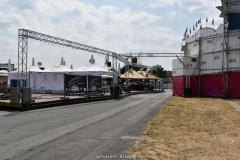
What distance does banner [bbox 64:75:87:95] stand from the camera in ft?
77.8

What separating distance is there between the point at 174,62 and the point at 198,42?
436 centimetres

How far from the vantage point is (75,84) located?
976 inches

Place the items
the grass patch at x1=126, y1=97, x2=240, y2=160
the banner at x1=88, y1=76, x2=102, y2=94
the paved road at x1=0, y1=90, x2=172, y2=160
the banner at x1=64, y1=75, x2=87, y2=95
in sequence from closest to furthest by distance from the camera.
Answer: the grass patch at x1=126, y1=97, x2=240, y2=160
the paved road at x1=0, y1=90, x2=172, y2=160
the banner at x1=64, y1=75, x2=87, y2=95
the banner at x1=88, y1=76, x2=102, y2=94

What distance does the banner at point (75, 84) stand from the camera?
23719 millimetres

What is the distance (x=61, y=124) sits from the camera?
1173cm

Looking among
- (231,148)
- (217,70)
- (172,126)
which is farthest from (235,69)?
(231,148)

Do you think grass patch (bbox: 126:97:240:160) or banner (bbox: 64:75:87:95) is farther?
banner (bbox: 64:75:87:95)

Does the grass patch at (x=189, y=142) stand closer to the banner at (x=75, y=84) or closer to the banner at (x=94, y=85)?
the banner at (x=75, y=84)

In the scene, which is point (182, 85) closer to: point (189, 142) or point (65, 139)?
point (189, 142)

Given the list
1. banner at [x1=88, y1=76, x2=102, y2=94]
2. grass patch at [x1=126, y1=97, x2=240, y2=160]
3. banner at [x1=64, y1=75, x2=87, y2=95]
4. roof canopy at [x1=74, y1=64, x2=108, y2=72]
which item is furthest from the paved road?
roof canopy at [x1=74, y1=64, x2=108, y2=72]

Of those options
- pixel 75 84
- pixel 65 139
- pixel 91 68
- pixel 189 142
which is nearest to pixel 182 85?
pixel 91 68

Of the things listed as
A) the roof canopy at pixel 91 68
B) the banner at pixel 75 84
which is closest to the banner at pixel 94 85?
the banner at pixel 75 84

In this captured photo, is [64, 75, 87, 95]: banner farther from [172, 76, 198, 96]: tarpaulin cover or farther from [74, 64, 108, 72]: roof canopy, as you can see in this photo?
[172, 76, 198, 96]: tarpaulin cover

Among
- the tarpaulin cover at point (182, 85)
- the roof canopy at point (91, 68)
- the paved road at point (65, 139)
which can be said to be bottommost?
the paved road at point (65, 139)
